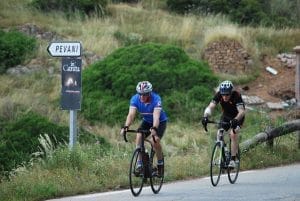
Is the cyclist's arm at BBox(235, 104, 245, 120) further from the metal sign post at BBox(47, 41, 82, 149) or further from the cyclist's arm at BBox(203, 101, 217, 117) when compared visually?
the metal sign post at BBox(47, 41, 82, 149)

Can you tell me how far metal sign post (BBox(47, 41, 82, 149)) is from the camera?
13891 mm

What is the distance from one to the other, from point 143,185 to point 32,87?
15.4 m

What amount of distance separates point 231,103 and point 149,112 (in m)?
2.02

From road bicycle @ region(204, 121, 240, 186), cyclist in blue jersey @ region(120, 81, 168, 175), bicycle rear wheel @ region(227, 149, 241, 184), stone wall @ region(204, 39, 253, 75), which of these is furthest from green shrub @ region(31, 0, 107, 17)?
cyclist in blue jersey @ region(120, 81, 168, 175)

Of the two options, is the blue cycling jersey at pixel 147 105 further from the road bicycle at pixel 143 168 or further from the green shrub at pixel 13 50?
the green shrub at pixel 13 50

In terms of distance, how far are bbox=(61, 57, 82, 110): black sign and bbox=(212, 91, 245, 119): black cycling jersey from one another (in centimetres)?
287

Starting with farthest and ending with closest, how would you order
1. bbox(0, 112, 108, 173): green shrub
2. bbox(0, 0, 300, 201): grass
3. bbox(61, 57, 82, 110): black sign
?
bbox(0, 112, 108, 173): green shrub < bbox(61, 57, 82, 110): black sign < bbox(0, 0, 300, 201): grass

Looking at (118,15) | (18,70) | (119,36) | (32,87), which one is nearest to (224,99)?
(32,87)

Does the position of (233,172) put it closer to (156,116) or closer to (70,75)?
(156,116)

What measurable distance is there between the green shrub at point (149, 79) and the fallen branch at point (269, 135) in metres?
8.32

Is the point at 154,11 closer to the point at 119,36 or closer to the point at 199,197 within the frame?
the point at 119,36

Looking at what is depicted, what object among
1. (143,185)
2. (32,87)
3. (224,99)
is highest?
(224,99)

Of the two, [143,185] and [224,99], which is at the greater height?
[224,99]

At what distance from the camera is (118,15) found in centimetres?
3569
